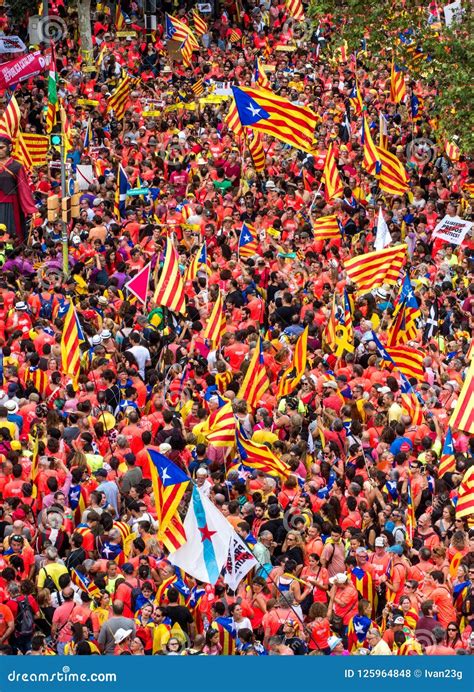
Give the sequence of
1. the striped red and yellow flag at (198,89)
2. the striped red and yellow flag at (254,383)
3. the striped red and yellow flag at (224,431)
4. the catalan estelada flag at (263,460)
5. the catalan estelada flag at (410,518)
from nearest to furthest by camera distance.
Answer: the catalan estelada flag at (410,518) < the catalan estelada flag at (263,460) < the striped red and yellow flag at (224,431) < the striped red and yellow flag at (254,383) < the striped red and yellow flag at (198,89)

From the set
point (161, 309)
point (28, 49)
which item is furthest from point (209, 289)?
point (28, 49)

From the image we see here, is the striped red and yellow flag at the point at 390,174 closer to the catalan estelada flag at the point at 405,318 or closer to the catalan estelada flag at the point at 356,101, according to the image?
the catalan estelada flag at the point at 405,318

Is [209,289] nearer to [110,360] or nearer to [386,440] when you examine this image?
[110,360]

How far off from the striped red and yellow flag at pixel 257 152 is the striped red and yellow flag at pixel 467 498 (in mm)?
14110

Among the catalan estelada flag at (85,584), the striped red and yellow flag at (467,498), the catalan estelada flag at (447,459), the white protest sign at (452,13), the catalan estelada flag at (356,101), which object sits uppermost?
the white protest sign at (452,13)

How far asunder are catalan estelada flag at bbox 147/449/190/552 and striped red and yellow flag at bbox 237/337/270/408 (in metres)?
4.73

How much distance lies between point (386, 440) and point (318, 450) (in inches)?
31.4

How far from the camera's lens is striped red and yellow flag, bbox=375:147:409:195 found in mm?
34219

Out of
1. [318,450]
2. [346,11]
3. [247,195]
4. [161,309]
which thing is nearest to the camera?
[318,450]

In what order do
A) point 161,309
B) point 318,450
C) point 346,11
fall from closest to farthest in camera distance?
point 318,450 → point 161,309 → point 346,11

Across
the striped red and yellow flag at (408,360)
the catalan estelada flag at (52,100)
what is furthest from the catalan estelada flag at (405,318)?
the catalan estelada flag at (52,100)

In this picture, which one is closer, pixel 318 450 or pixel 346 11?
pixel 318 450

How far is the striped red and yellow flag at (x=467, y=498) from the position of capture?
866 inches

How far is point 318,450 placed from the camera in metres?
24.9
